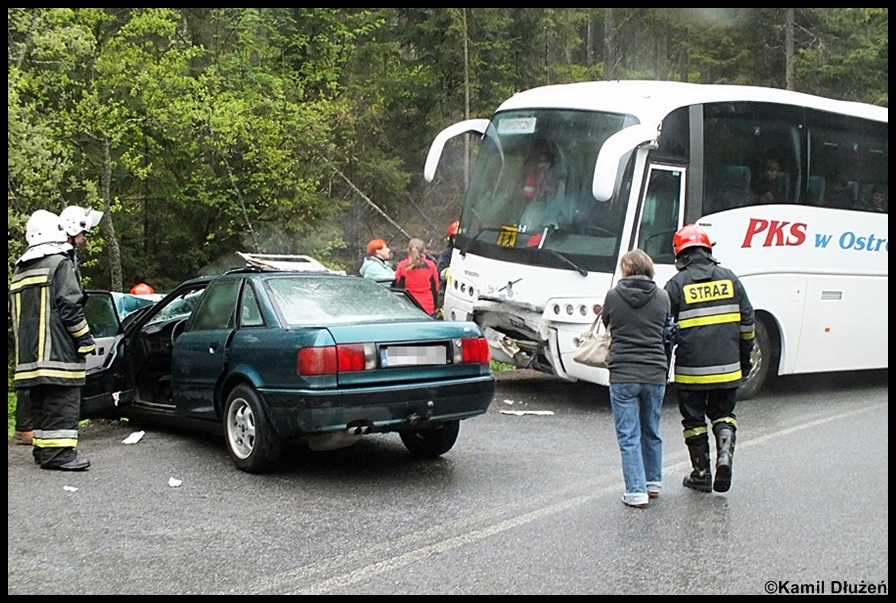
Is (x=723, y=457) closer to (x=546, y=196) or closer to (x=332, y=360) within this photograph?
(x=332, y=360)

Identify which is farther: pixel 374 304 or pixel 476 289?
pixel 476 289

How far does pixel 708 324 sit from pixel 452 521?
213cm

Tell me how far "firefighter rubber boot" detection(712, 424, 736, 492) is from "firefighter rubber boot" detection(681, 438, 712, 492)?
2.4 inches

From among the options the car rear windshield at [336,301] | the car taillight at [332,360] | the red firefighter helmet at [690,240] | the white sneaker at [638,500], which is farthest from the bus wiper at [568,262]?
the white sneaker at [638,500]

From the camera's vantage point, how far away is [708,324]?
6426mm

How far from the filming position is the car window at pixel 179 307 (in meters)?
8.54

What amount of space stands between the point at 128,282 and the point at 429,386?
51.0ft

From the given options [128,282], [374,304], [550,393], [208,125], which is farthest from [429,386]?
[128,282]

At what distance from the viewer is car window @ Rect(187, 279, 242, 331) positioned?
750cm

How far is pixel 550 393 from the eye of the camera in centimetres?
1123

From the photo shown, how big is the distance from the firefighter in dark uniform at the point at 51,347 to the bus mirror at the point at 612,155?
4489 mm

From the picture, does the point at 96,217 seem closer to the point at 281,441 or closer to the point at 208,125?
the point at 281,441

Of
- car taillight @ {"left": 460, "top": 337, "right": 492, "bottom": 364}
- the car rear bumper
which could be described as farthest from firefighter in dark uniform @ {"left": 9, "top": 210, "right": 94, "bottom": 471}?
car taillight @ {"left": 460, "top": 337, "right": 492, "bottom": 364}

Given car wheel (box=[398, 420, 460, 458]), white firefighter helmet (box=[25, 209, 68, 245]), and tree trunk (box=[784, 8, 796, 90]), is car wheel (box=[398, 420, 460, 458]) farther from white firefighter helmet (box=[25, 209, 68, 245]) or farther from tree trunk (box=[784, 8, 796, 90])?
tree trunk (box=[784, 8, 796, 90])
